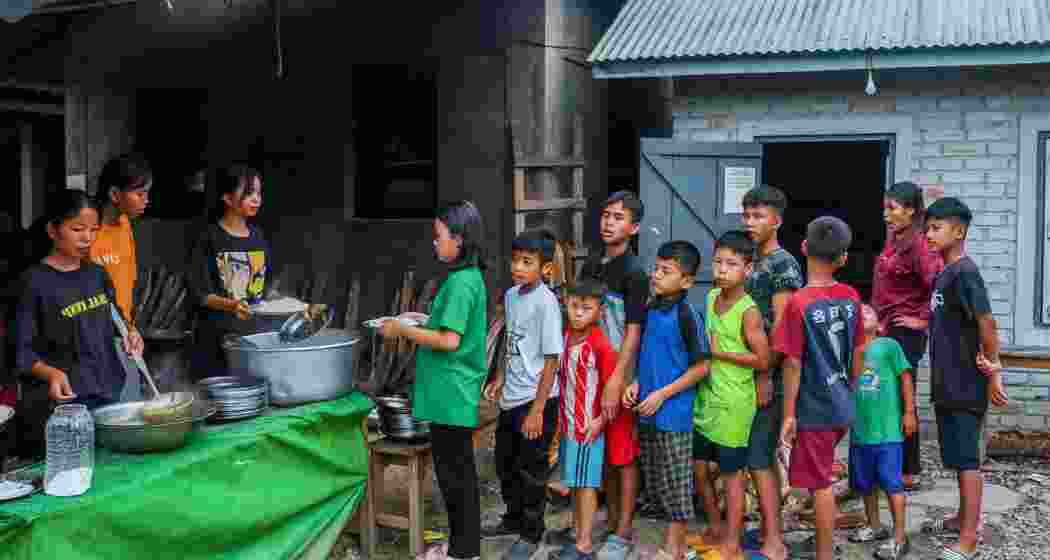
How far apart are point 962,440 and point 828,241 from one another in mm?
1271

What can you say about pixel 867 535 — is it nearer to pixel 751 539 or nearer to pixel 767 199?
pixel 751 539

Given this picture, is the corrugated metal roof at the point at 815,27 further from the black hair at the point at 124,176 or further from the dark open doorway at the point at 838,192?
the black hair at the point at 124,176

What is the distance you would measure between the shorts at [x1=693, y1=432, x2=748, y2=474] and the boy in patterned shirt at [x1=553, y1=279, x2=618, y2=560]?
0.49 metres

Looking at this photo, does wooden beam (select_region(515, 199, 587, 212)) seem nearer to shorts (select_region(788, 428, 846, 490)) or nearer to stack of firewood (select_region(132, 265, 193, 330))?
shorts (select_region(788, 428, 846, 490))

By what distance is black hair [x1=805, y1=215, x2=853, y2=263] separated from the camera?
15.7ft

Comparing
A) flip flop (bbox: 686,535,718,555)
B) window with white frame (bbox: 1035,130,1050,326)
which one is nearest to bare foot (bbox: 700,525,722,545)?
flip flop (bbox: 686,535,718,555)

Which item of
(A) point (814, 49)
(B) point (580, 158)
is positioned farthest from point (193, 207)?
(A) point (814, 49)

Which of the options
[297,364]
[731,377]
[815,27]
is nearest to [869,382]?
[731,377]

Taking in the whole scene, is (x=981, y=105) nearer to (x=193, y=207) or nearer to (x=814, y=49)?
(x=814, y=49)

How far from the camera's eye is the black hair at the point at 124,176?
489 centimetres

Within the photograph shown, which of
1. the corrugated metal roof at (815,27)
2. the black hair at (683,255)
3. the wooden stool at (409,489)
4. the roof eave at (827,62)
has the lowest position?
the wooden stool at (409,489)

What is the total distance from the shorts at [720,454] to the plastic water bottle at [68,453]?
286 cm

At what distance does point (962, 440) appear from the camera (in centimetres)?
502

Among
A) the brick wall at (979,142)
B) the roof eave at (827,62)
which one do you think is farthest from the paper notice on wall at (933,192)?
the roof eave at (827,62)
